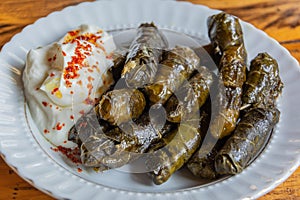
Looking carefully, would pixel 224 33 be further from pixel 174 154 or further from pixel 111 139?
pixel 111 139

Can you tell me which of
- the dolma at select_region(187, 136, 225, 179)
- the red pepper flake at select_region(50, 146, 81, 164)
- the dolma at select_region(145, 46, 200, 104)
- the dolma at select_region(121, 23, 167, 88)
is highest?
the dolma at select_region(121, 23, 167, 88)

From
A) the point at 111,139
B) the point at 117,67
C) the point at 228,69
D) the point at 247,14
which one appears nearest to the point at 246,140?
the point at 228,69

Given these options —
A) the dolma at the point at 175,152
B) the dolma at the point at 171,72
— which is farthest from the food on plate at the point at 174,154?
the dolma at the point at 171,72

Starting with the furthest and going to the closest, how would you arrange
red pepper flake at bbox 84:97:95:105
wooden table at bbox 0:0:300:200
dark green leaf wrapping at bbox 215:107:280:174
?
wooden table at bbox 0:0:300:200
red pepper flake at bbox 84:97:95:105
dark green leaf wrapping at bbox 215:107:280:174

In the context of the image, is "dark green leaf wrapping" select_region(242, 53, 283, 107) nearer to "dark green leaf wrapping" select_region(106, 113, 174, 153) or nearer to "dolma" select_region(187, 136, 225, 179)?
"dolma" select_region(187, 136, 225, 179)

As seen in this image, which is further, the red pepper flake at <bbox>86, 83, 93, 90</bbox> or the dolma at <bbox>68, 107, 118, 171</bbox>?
the red pepper flake at <bbox>86, 83, 93, 90</bbox>

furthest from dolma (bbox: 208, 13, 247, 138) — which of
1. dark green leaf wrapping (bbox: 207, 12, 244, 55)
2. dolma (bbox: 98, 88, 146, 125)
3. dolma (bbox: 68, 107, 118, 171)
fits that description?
dolma (bbox: 68, 107, 118, 171)
